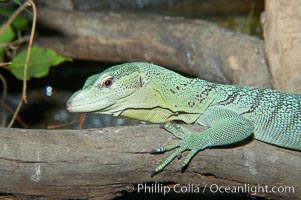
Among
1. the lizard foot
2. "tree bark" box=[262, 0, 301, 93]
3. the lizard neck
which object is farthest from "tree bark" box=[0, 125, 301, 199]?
"tree bark" box=[262, 0, 301, 93]

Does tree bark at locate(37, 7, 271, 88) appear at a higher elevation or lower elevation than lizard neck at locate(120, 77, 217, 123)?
higher

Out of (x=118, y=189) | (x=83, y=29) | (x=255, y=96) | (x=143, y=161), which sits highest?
(x=83, y=29)

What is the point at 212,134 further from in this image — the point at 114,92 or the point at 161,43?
the point at 161,43

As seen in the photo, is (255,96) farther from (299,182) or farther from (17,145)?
(17,145)

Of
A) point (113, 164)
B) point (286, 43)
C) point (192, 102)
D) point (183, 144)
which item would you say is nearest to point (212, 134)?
point (183, 144)

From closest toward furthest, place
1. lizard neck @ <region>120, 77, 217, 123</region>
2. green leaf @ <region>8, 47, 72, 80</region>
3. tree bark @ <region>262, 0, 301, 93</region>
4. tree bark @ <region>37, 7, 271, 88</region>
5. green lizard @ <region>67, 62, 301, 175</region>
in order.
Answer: green lizard @ <region>67, 62, 301, 175</region>, lizard neck @ <region>120, 77, 217, 123</region>, tree bark @ <region>262, 0, 301, 93</region>, green leaf @ <region>8, 47, 72, 80</region>, tree bark @ <region>37, 7, 271, 88</region>

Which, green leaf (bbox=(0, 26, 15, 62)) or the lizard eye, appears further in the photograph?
green leaf (bbox=(0, 26, 15, 62))

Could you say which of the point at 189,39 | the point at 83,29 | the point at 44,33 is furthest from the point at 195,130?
the point at 44,33

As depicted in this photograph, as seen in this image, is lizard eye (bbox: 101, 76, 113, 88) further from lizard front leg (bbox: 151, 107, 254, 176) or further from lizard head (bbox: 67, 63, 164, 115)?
lizard front leg (bbox: 151, 107, 254, 176)
